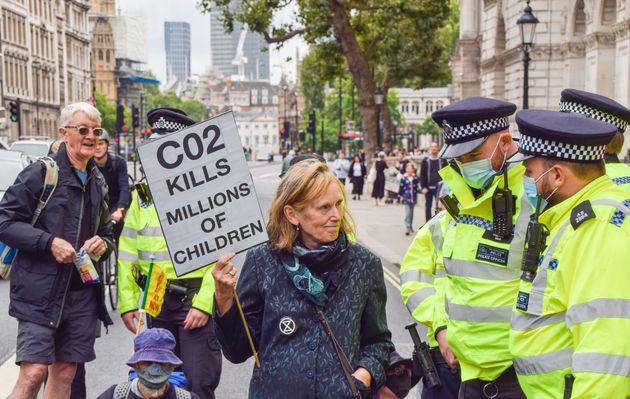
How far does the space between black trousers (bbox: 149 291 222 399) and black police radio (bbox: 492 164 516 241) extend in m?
2.17

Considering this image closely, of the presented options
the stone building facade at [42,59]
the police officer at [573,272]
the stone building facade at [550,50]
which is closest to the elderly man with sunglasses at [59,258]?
the police officer at [573,272]

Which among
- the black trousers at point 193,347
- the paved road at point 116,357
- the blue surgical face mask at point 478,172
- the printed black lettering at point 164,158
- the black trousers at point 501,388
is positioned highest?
the printed black lettering at point 164,158

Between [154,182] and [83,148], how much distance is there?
5.08ft

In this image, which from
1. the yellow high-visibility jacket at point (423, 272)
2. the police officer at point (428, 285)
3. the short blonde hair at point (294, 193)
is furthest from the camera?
the yellow high-visibility jacket at point (423, 272)

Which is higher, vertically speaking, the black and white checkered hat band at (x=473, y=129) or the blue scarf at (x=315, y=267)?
the black and white checkered hat band at (x=473, y=129)

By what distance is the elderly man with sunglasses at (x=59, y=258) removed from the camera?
6.09 meters

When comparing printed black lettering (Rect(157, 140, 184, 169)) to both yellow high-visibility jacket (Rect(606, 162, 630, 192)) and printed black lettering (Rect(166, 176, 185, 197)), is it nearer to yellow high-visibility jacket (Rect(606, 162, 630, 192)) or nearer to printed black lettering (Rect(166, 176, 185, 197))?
printed black lettering (Rect(166, 176, 185, 197))

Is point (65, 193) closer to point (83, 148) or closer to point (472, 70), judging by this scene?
point (83, 148)

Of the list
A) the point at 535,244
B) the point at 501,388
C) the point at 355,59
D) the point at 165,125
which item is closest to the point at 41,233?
the point at 165,125

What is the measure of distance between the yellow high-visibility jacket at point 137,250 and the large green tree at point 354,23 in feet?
103

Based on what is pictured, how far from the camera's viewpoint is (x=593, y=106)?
14.9 ft

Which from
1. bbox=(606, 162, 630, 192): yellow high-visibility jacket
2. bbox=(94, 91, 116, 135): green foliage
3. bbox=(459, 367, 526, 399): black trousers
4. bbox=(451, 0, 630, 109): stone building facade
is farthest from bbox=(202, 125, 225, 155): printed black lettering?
bbox=(94, 91, 116, 135): green foliage

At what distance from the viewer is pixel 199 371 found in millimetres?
6207

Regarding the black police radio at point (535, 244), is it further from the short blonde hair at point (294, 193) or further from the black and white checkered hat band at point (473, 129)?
the black and white checkered hat band at point (473, 129)
